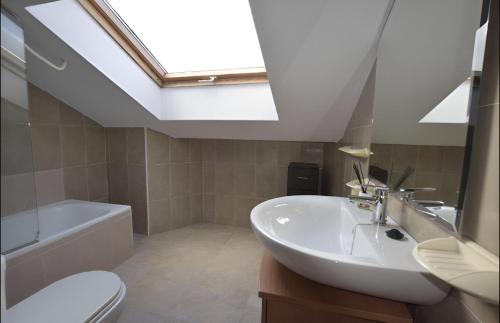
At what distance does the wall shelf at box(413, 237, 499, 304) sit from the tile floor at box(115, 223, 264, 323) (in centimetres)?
132

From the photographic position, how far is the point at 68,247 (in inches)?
65.9

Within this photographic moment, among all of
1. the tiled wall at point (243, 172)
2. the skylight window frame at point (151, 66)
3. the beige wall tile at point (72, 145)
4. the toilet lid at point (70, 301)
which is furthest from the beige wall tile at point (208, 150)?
the toilet lid at point (70, 301)

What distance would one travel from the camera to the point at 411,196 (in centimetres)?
87

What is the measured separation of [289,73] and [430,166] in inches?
36.2

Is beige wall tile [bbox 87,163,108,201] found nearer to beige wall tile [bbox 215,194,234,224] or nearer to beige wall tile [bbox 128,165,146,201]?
beige wall tile [bbox 128,165,146,201]

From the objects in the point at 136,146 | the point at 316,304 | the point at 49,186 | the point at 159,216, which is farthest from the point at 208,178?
the point at 316,304

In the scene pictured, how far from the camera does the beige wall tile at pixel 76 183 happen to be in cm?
234

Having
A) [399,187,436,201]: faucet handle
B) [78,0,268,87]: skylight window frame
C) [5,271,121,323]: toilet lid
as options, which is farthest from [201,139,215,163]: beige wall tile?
[399,187,436,201]: faucet handle

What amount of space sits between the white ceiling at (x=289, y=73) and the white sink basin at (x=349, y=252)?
81 cm

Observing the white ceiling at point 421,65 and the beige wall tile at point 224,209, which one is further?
the beige wall tile at point 224,209

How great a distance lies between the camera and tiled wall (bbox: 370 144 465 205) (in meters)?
0.65

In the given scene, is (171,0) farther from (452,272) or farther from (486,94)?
(452,272)

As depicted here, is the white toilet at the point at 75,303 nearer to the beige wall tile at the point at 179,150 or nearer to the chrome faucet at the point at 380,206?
the chrome faucet at the point at 380,206

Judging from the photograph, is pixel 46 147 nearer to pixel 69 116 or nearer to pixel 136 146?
pixel 69 116
